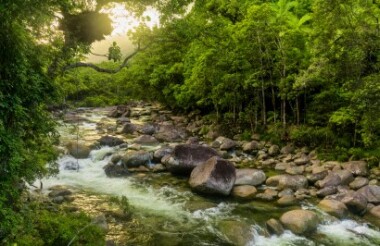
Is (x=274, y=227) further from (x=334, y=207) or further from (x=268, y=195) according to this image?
(x=268, y=195)

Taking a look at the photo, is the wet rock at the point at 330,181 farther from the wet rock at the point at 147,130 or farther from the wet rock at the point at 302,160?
the wet rock at the point at 147,130

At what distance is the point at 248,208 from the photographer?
15.0 m

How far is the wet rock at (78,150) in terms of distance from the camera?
70.7 ft

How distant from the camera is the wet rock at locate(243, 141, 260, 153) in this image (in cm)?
2422

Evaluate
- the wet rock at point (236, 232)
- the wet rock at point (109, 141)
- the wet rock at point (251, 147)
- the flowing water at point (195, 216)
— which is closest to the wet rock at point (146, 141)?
the wet rock at point (109, 141)

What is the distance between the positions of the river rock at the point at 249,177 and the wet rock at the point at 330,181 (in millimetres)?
2562

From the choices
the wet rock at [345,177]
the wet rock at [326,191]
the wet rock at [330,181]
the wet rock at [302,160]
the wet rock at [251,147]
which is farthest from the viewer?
the wet rock at [251,147]

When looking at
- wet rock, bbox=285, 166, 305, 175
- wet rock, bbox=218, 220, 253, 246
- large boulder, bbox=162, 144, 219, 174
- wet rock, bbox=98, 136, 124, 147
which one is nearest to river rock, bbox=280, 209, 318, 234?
wet rock, bbox=218, 220, 253, 246

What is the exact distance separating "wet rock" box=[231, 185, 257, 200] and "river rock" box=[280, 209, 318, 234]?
9.38ft

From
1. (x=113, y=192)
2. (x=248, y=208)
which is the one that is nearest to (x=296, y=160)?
(x=248, y=208)

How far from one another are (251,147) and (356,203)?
10.3 metres

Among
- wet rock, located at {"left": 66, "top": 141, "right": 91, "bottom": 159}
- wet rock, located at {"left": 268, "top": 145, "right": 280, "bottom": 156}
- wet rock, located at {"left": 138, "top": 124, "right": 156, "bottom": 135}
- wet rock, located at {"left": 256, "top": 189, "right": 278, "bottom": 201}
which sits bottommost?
wet rock, located at {"left": 256, "top": 189, "right": 278, "bottom": 201}

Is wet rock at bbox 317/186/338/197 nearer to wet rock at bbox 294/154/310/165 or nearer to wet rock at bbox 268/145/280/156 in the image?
wet rock at bbox 294/154/310/165

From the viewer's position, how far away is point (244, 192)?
53.7ft
